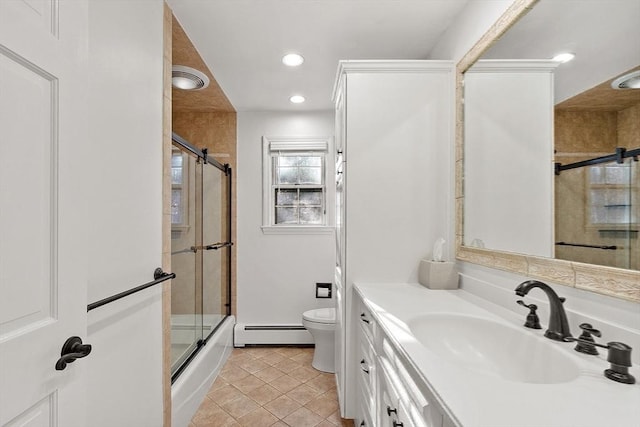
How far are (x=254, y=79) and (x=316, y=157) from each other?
3.66 ft

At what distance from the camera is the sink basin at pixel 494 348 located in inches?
38.0

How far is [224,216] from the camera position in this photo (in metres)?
3.39

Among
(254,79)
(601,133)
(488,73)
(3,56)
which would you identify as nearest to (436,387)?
(601,133)

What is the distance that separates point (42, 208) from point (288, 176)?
114 inches

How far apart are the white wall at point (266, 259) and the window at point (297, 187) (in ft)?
0.50

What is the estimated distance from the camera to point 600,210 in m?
0.96

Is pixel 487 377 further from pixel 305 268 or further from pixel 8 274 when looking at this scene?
pixel 305 268

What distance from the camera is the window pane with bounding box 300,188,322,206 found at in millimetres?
3617

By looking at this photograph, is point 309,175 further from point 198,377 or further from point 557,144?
point 557,144

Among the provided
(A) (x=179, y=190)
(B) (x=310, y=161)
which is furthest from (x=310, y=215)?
(A) (x=179, y=190)

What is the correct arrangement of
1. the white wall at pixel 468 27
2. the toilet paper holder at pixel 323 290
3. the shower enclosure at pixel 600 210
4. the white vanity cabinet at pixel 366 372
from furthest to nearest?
the toilet paper holder at pixel 323 290
the white wall at pixel 468 27
the white vanity cabinet at pixel 366 372
the shower enclosure at pixel 600 210

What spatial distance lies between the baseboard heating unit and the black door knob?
8.75 feet

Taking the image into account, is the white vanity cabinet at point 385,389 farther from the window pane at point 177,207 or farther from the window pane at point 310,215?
the window pane at point 310,215

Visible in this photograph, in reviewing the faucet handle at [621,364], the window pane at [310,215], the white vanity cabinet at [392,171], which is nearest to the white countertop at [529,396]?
the faucet handle at [621,364]
